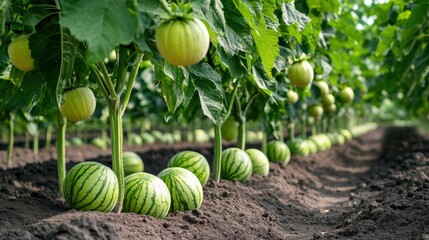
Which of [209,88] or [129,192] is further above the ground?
[209,88]

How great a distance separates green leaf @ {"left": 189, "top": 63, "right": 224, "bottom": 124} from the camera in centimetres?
418

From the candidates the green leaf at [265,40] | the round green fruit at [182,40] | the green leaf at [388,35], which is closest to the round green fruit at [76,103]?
the round green fruit at [182,40]

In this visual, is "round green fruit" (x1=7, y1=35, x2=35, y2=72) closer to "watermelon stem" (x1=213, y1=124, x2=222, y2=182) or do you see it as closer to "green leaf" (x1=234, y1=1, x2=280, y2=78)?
"green leaf" (x1=234, y1=1, x2=280, y2=78)

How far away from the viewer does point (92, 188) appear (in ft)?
13.6

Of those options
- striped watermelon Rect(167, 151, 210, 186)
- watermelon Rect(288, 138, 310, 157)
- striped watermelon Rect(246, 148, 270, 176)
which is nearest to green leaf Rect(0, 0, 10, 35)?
striped watermelon Rect(167, 151, 210, 186)

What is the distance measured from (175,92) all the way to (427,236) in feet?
6.97

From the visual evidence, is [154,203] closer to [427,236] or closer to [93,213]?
[93,213]

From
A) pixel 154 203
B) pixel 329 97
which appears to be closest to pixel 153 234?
pixel 154 203

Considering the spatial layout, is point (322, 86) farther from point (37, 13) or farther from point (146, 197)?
point (37, 13)

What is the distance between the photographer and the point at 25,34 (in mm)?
3680

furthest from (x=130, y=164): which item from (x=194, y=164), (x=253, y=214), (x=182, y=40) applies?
(x=182, y=40)

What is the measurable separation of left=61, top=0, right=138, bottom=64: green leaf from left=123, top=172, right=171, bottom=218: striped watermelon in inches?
72.3

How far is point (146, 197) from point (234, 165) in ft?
7.40

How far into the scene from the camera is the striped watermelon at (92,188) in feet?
13.6
